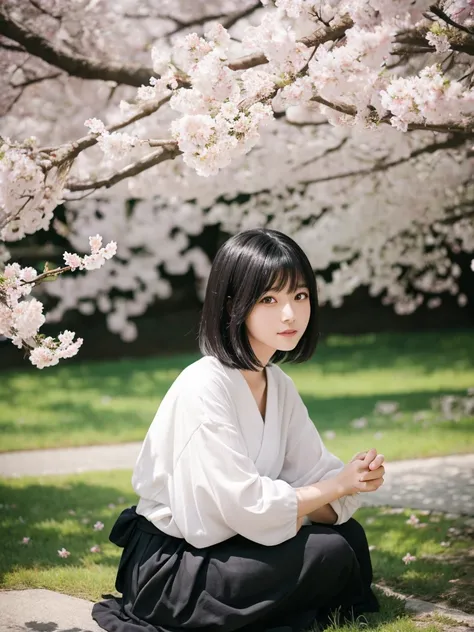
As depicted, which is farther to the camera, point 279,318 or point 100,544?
point 100,544

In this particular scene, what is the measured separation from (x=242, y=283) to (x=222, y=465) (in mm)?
560

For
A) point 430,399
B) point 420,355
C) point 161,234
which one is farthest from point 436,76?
point 420,355

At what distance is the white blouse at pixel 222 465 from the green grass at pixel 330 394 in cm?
338

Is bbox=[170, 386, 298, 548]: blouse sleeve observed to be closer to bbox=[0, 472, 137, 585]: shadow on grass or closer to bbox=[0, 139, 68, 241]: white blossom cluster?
bbox=[0, 139, 68, 241]: white blossom cluster

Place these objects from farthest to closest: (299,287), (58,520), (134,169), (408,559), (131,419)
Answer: (131,419) → (58,520) → (408,559) → (134,169) → (299,287)

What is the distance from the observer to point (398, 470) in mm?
5738

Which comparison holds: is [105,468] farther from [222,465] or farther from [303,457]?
[222,465]

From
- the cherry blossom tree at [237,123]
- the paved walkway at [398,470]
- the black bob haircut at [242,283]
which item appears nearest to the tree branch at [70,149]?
the cherry blossom tree at [237,123]

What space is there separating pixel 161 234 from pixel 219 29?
26.5ft

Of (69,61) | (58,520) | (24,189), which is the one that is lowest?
(58,520)

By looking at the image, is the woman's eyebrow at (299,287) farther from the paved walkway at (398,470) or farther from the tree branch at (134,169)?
the paved walkway at (398,470)

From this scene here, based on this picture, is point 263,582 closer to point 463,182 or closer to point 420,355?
point 463,182

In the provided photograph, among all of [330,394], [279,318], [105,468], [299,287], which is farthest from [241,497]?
[330,394]

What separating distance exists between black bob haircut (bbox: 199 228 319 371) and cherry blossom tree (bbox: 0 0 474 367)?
0.30 m
